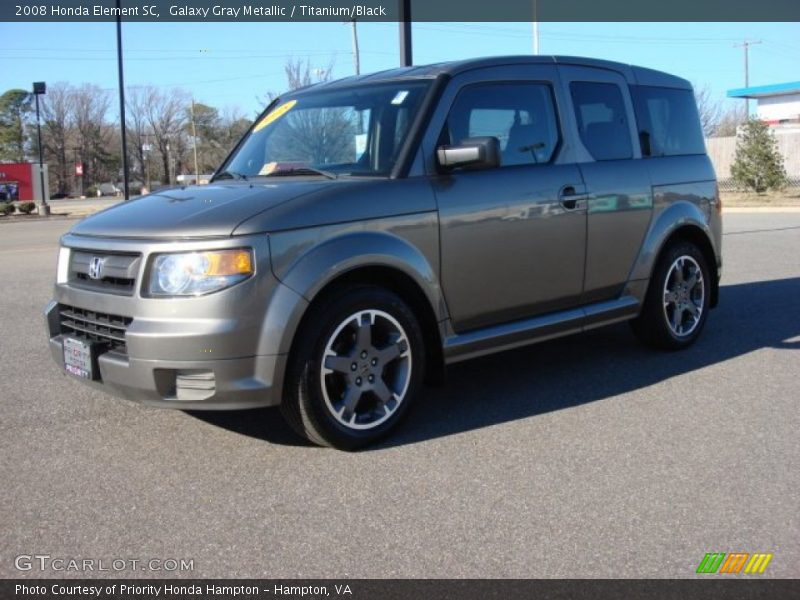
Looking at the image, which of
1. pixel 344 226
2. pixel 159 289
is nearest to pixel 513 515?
pixel 344 226

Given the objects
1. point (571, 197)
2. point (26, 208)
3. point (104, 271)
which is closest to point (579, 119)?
point (571, 197)

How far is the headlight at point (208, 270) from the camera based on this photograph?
373 centimetres

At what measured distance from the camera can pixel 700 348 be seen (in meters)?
6.32

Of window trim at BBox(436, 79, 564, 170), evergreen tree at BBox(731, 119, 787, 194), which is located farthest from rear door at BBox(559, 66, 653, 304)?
evergreen tree at BBox(731, 119, 787, 194)

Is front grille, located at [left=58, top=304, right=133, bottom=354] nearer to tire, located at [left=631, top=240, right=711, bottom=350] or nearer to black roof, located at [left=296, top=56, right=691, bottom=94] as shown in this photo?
black roof, located at [left=296, top=56, right=691, bottom=94]

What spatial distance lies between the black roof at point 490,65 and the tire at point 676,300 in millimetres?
1273

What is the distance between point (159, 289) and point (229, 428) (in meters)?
1.09

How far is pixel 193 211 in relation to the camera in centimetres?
401

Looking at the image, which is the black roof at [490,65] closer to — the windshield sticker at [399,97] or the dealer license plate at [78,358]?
the windshield sticker at [399,97]

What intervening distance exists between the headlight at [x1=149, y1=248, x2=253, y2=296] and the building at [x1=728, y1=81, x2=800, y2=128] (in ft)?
161

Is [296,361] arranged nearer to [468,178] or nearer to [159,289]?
[159,289]

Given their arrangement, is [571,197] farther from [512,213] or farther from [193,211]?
[193,211]

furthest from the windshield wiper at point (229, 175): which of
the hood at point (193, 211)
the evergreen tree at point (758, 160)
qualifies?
the evergreen tree at point (758, 160)

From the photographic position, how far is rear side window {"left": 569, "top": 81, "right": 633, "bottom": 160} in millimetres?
5418
